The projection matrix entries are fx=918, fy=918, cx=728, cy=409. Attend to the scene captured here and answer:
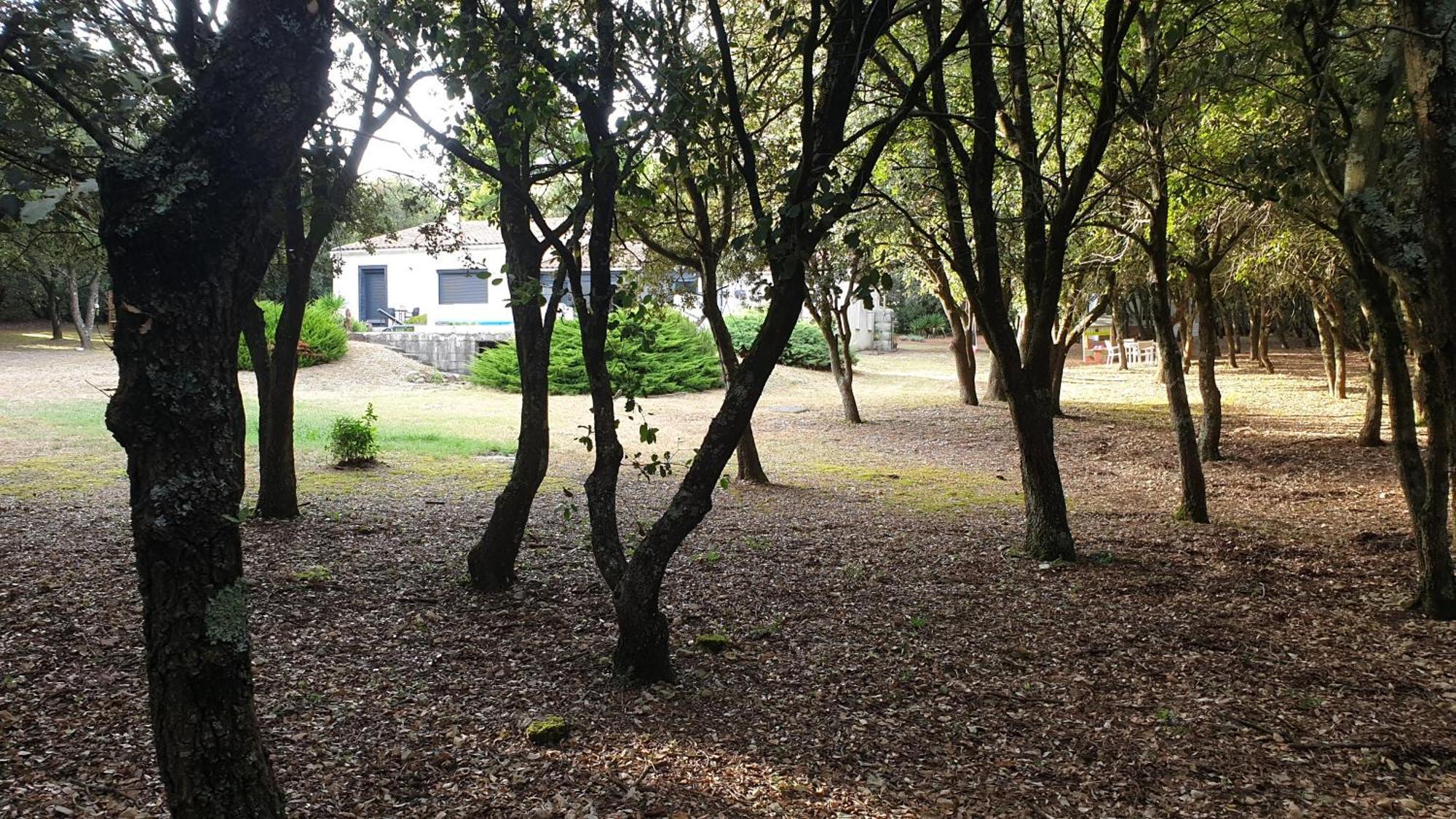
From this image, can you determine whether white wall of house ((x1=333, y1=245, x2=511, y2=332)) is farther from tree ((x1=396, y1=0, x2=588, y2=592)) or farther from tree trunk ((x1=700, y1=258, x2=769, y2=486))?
tree ((x1=396, y1=0, x2=588, y2=592))

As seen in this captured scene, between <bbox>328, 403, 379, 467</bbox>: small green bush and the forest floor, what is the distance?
1519 millimetres

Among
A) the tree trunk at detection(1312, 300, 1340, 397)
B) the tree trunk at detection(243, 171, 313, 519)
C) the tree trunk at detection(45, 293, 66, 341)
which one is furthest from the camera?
the tree trunk at detection(45, 293, 66, 341)

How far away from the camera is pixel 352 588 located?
255 inches

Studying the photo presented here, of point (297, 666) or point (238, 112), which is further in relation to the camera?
point (297, 666)

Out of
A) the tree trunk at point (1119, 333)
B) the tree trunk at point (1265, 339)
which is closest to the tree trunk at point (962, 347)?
the tree trunk at point (1119, 333)

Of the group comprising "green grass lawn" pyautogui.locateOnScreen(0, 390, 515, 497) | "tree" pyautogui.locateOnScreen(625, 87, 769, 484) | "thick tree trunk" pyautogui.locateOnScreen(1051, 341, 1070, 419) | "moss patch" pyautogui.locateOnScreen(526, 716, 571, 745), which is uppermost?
"tree" pyautogui.locateOnScreen(625, 87, 769, 484)

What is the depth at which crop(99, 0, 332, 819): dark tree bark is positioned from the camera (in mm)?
2348

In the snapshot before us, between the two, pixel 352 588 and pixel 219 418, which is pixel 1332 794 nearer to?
pixel 219 418

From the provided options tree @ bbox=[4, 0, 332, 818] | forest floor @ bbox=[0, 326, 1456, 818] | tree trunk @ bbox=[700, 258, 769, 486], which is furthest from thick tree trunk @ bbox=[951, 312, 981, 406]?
tree @ bbox=[4, 0, 332, 818]

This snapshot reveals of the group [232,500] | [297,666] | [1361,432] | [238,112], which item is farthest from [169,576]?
[1361,432]

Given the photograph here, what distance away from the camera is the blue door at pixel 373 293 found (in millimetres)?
36844

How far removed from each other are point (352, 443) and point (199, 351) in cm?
1032

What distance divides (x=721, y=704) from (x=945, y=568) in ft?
10.4

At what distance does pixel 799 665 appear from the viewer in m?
5.37
